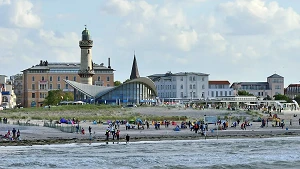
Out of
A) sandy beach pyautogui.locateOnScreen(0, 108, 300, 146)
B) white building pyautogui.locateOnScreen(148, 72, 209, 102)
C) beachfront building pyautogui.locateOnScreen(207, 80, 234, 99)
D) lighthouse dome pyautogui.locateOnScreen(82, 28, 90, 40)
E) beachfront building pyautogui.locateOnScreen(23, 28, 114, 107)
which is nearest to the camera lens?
sandy beach pyautogui.locateOnScreen(0, 108, 300, 146)

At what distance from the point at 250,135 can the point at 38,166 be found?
26.3m

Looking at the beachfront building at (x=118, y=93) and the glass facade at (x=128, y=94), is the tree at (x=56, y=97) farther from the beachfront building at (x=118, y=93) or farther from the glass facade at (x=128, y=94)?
the glass facade at (x=128, y=94)

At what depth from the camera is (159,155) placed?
141 ft

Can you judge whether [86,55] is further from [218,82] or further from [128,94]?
[218,82]

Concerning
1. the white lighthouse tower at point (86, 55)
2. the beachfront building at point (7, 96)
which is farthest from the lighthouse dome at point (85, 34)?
the beachfront building at point (7, 96)

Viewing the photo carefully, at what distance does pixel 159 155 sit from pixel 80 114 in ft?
162

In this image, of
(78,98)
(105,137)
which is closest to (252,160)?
(105,137)

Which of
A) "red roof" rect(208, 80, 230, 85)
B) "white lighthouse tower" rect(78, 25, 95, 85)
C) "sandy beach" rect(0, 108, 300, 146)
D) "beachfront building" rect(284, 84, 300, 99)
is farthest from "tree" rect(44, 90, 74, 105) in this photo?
"beachfront building" rect(284, 84, 300, 99)

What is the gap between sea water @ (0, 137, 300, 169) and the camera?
38.5m

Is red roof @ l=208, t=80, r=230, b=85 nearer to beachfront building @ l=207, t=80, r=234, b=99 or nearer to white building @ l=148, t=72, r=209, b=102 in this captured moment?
beachfront building @ l=207, t=80, r=234, b=99

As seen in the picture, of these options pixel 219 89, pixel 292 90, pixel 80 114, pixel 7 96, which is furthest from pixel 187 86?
pixel 80 114

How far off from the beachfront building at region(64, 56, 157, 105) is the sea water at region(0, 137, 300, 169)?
65180 mm

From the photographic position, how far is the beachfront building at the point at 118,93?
11701cm

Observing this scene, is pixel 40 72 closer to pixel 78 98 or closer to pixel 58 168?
pixel 78 98
